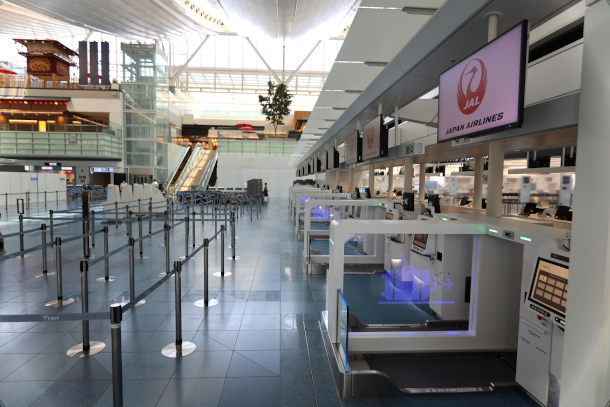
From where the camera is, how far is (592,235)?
1.58 m

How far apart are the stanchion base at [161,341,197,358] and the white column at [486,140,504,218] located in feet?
12.9

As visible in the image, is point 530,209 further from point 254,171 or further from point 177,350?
point 254,171

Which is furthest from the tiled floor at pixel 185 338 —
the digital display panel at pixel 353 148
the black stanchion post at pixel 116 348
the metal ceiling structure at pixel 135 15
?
the metal ceiling structure at pixel 135 15

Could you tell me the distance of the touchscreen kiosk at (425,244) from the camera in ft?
15.4

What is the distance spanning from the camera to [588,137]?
160 cm

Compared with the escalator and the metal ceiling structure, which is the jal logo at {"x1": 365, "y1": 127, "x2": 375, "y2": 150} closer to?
the escalator

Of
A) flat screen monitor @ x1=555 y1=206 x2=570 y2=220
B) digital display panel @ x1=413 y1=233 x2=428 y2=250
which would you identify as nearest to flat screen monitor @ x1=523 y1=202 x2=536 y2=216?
flat screen monitor @ x1=555 y1=206 x2=570 y2=220

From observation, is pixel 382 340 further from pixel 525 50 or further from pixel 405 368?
pixel 525 50

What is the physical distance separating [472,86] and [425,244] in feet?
8.01

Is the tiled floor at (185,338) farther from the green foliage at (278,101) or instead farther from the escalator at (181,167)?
the green foliage at (278,101)

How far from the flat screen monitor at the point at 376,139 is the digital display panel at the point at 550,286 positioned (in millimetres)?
3564

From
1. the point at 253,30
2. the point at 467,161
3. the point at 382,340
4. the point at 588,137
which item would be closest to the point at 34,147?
the point at 253,30

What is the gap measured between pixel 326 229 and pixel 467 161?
38.0 feet

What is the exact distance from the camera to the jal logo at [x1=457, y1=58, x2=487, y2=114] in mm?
2807
